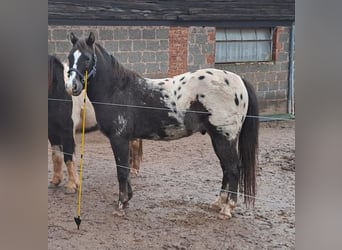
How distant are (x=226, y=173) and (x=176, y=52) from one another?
578mm

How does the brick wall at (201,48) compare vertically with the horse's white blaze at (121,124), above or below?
above

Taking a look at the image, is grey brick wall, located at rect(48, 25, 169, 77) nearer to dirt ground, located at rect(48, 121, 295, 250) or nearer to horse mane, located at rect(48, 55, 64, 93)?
horse mane, located at rect(48, 55, 64, 93)

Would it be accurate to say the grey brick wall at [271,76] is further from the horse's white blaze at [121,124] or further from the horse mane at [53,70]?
the horse mane at [53,70]

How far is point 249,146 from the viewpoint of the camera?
250 centimetres

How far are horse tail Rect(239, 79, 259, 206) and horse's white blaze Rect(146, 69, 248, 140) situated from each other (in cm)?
2

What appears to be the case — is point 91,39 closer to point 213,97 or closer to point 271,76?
point 213,97

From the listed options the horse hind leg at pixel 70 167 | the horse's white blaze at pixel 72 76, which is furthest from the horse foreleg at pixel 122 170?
the horse's white blaze at pixel 72 76

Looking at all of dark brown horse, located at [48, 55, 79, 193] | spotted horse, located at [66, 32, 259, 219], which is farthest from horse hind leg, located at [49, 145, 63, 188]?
spotted horse, located at [66, 32, 259, 219]

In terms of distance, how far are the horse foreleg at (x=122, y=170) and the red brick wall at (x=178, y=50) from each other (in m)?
0.37

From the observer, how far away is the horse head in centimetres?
252

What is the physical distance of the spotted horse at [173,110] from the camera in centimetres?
251
